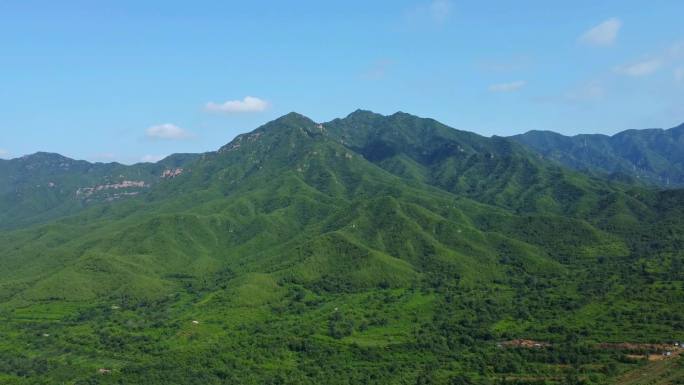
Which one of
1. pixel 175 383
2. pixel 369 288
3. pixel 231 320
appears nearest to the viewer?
pixel 175 383

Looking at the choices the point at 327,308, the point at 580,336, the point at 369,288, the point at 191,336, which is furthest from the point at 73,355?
the point at 580,336

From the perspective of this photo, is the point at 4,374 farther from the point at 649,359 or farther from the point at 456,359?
the point at 649,359

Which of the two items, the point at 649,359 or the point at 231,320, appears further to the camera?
the point at 231,320

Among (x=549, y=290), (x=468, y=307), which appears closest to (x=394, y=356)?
(x=468, y=307)

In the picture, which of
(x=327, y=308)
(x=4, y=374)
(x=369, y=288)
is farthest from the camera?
(x=369, y=288)

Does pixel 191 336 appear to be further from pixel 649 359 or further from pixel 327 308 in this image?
pixel 649 359

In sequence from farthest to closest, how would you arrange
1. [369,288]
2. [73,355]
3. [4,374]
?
[369,288], [73,355], [4,374]

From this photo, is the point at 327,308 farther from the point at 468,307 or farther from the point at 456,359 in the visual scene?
the point at 456,359

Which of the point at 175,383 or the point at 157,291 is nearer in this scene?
the point at 175,383

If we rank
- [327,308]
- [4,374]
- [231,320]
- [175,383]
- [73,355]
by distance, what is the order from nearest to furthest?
[175,383] < [4,374] < [73,355] < [231,320] < [327,308]
